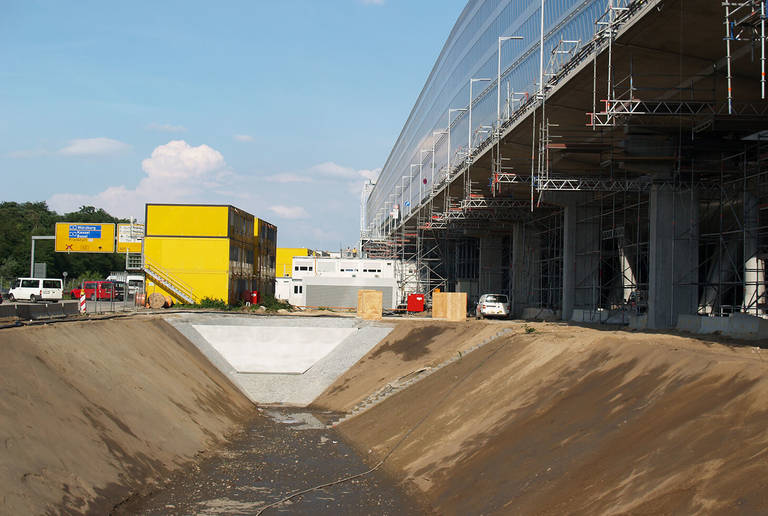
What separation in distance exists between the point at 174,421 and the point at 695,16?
17.3 metres

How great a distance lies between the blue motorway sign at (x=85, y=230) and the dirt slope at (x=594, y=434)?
1594 inches

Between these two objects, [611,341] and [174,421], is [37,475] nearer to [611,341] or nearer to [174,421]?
[174,421]

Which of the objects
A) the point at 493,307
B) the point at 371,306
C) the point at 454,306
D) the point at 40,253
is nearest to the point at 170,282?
the point at 371,306

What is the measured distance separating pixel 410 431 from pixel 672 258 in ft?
40.8

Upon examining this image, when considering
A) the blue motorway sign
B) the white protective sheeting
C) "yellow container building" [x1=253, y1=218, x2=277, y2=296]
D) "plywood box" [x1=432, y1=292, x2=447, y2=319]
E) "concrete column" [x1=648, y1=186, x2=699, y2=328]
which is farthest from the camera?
"yellow container building" [x1=253, y1=218, x2=277, y2=296]

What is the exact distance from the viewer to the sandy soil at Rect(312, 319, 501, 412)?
30094 mm

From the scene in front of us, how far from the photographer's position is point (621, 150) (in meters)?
27.5

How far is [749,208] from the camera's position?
25172 millimetres

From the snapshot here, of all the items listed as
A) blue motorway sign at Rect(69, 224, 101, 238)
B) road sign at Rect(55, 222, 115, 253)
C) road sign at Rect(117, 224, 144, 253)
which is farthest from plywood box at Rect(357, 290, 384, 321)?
blue motorway sign at Rect(69, 224, 101, 238)

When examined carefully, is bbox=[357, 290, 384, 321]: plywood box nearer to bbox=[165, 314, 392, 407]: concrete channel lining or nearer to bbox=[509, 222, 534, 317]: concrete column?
bbox=[165, 314, 392, 407]: concrete channel lining

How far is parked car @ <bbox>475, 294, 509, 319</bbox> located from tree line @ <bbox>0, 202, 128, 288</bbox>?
2049 inches

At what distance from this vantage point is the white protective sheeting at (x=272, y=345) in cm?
3497

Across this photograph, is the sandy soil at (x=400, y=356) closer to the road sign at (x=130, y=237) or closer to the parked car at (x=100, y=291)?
the road sign at (x=130, y=237)

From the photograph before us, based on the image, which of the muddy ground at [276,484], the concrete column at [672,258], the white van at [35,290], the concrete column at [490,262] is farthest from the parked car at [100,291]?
the concrete column at [672,258]
